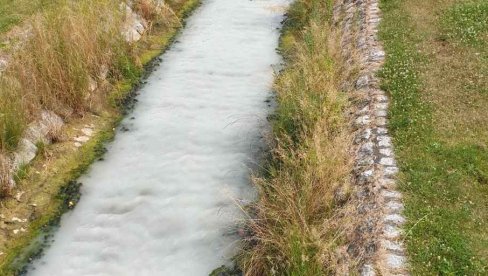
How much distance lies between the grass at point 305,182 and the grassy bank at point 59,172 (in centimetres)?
299

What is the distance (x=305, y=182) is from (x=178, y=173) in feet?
8.86

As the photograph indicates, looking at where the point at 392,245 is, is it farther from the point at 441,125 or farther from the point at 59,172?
the point at 59,172

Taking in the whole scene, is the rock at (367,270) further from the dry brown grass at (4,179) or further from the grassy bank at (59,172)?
the dry brown grass at (4,179)

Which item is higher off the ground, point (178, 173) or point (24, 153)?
point (24, 153)

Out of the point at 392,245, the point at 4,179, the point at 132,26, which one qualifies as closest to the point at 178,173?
the point at 4,179

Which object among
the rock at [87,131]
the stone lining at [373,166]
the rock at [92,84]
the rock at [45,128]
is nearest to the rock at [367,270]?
the stone lining at [373,166]

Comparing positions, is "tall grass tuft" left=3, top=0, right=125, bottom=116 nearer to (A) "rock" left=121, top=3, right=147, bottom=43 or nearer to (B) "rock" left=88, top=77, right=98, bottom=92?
(B) "rock" left=88, top=77, right=98, bottom=92

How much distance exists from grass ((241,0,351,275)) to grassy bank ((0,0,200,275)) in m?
2.99

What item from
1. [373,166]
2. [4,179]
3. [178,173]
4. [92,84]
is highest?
[92,84]

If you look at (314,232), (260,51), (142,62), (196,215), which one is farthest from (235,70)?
(314,232)

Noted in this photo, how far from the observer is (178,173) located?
888 centimetres

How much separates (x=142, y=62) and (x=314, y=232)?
763 cm

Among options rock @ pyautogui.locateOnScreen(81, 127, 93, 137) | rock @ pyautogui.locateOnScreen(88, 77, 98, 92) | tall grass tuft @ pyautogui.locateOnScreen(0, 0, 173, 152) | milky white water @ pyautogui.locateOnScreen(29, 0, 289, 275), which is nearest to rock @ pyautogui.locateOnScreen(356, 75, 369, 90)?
milky white water @ pyautogui.locateOnScreen(29, 0, 289, 275)

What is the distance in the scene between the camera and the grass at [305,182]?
19.8 feet
